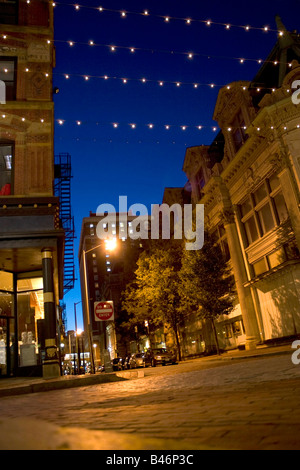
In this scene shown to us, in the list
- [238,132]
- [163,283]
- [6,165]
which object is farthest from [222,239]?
[6,165]

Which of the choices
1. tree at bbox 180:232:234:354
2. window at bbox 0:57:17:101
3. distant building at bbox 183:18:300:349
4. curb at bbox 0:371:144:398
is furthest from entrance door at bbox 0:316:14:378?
distant building at bbox 183:18:300:349

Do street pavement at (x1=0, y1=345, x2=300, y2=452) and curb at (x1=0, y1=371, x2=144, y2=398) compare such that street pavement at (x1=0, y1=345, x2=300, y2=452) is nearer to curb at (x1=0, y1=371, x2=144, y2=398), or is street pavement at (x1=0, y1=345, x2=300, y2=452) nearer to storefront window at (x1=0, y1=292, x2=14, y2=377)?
curb at (x1=0, y1=371, x2=144, y2=398)

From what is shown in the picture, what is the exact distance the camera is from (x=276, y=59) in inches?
903

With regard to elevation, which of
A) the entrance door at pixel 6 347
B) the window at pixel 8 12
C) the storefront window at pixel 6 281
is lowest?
the entrance door at pixel 6 347

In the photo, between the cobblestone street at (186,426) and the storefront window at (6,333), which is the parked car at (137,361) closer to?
the storefront window at (6,333)

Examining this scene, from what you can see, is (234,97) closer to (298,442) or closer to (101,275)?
(298,442)

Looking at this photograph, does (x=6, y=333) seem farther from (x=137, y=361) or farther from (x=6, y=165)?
(x=137, y=361)

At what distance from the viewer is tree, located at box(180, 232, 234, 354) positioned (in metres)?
24.8

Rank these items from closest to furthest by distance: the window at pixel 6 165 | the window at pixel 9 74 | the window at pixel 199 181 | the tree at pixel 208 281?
1. the window at pixel 6 165
2. the window at pixel 9 74
3. the tree at pixel 208 281
4. the window at pixel 199 181

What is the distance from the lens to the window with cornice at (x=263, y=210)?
21188mm

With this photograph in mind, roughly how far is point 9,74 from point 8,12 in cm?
363

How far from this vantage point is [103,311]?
1474 centimetres

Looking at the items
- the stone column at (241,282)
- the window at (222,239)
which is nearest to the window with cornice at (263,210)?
the stone column at (241,282)

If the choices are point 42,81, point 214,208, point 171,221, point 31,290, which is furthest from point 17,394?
point 171,221
